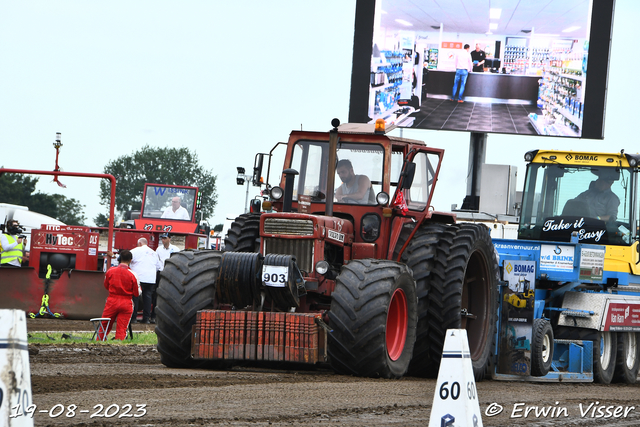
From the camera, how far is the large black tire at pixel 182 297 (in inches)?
371

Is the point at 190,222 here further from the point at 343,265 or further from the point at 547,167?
the point at 343,265

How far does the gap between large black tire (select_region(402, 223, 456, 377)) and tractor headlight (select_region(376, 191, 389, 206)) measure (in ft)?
1.92

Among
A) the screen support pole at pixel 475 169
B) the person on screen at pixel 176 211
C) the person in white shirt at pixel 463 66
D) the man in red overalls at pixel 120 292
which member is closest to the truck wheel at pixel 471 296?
the man in red overalls at pixel 120 292

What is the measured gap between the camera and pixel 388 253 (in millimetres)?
10359

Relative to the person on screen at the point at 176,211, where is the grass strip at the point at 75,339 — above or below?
below

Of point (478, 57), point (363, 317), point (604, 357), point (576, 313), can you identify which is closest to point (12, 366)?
point (363, 317)

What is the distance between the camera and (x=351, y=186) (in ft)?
34.5

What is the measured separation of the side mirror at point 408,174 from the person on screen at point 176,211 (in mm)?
17844

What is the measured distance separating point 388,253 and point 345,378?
1.73 m

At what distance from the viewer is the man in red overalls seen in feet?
43.8

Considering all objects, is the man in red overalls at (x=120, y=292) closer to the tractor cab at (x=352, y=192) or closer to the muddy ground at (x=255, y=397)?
the muddy ground at (x=255, y=397)

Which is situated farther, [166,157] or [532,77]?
[166,157]

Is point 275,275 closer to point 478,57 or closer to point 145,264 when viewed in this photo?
point 145,264

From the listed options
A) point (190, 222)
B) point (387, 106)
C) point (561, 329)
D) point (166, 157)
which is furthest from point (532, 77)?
Result: point (166, 157)
